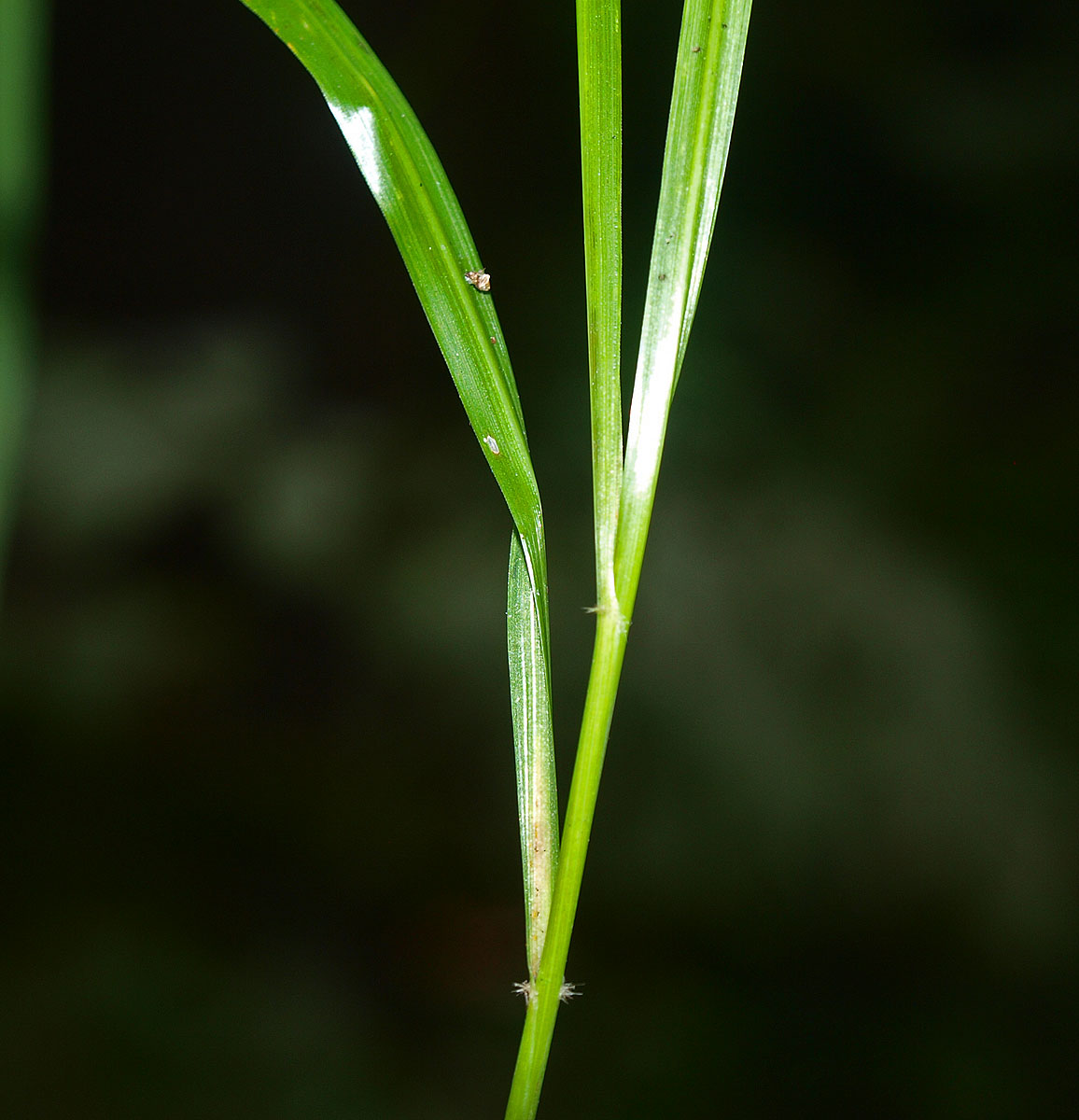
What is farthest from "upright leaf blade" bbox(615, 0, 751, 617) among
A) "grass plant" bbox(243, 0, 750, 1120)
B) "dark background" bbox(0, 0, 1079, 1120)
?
"dark background" bbox(0, 0, 1079, 1120)

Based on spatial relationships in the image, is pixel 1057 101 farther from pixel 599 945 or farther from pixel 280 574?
pixel 599 945

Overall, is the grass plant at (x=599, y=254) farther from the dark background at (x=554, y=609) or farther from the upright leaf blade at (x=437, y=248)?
the dark background at (x=554, y=609)

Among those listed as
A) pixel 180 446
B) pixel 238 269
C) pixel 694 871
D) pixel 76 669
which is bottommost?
pixel 694 871

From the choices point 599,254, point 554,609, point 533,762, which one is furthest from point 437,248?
point 554,609

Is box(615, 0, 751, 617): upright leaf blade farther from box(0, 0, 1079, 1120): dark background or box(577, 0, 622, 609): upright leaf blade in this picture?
box(0, 0, 1079, 1120): dark background

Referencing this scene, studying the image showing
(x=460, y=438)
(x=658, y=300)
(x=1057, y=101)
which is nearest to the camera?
(x=658, y=300)

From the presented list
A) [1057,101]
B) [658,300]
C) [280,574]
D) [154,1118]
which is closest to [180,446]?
[280,574]
